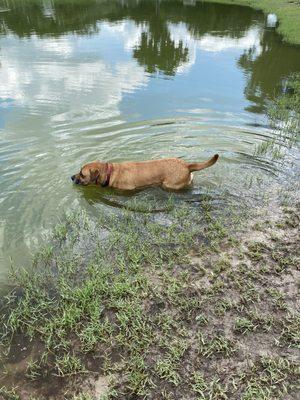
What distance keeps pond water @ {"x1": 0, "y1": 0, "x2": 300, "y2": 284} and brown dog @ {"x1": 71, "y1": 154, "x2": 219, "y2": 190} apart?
0.24 m

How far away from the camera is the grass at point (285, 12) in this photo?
1941 centimetres

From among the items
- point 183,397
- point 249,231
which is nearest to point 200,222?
A: point 249,231

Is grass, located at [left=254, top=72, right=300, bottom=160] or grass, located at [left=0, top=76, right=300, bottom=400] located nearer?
grass, located at [left=0, top=76, right=300, bottom=400]

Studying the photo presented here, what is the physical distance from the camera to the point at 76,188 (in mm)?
6598

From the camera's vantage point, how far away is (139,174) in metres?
6.24

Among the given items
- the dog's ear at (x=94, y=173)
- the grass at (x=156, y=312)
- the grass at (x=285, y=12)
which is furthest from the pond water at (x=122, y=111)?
the grass at (x=285, y=12)

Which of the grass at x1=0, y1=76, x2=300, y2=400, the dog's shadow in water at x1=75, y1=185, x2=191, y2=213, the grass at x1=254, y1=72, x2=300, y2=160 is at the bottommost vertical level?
the grass at x1=254, y1=72, x2=300, y2=160

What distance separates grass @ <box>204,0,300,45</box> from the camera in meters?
19.4

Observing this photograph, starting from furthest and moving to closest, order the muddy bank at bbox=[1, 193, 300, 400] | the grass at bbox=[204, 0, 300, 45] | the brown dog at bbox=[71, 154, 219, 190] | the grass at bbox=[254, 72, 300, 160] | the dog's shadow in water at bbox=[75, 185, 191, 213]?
1. the grass at bbox=[204, 0, 300, 45]
2. the grass at bbox=[254, 72, 300, 160]
3. the brown dog at bbox=[71, 154, 219, 190]
4. the dog's shadow in water at bbox=[75, 185, 191, 213]
5. the muddy bank at bbox=[1, 193, 300, 400]

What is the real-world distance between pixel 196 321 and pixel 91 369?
1256 millimetres

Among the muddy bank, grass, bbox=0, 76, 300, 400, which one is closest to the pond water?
grass, bbox=0, 76, 300, 400

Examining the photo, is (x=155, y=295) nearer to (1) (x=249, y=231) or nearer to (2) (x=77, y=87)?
(1) (x=249, y=231)

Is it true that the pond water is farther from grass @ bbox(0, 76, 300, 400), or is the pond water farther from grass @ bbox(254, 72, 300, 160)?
grass @ bbox(0, 76, 300, 400)

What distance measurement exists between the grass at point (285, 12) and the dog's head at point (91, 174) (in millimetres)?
16427
